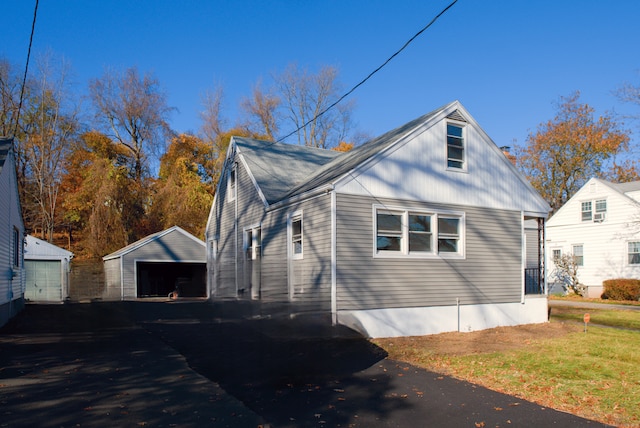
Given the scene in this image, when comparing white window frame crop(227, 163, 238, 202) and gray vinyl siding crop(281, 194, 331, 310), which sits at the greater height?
white window frame crop(227, 163, 238, 202)

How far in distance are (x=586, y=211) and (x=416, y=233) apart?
1886 cm

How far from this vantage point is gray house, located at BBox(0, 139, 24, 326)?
45.4 ft

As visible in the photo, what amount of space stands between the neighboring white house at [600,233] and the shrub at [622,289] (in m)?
1.66

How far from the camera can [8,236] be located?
15.2m

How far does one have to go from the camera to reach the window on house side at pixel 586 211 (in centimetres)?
2727

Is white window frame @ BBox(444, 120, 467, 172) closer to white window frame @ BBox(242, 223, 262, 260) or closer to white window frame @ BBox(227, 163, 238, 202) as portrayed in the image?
white window frame @ BBox(242, 223, 262, 260)

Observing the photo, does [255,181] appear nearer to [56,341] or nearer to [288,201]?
[288,201]

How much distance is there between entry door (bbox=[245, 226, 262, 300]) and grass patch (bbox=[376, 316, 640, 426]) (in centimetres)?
542


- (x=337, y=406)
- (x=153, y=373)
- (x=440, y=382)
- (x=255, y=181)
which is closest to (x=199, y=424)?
(x=337, y=406)

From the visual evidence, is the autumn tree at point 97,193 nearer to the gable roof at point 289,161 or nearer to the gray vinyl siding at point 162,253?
the gray vinyl siding at point 162,253

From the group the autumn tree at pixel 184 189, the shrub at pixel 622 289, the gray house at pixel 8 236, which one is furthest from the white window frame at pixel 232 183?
the shrub at pixel 622 289

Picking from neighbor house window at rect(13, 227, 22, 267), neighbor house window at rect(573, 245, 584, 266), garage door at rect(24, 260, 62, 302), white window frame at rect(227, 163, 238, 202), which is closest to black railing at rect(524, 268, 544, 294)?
white window frame at rect(227, 163, 238, 202)

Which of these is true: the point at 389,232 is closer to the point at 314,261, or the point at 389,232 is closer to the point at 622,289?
the point at 314,261

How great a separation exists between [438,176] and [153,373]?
29.4 feet
